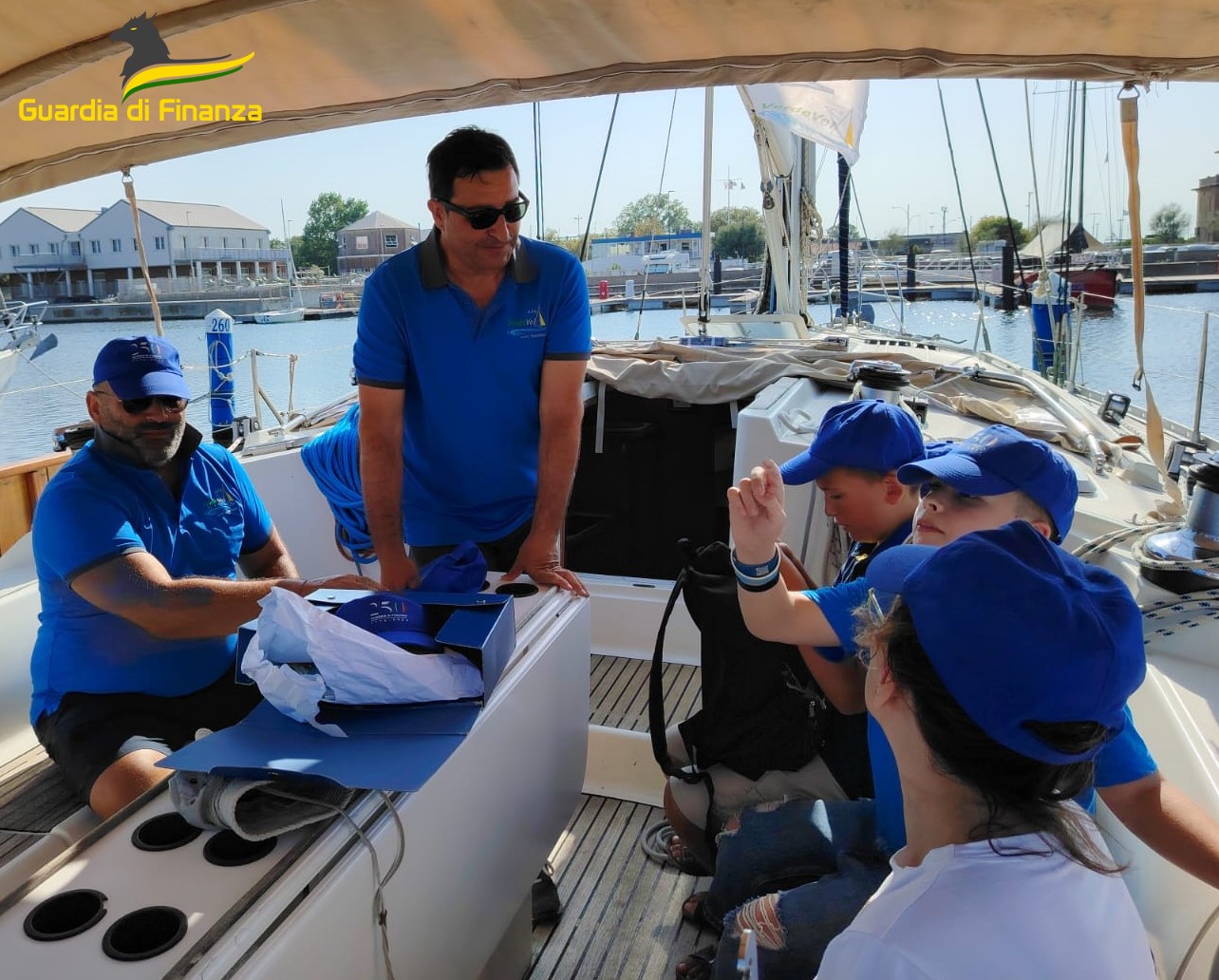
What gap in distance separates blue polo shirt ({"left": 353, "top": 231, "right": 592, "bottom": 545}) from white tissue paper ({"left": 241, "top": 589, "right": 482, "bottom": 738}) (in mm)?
825

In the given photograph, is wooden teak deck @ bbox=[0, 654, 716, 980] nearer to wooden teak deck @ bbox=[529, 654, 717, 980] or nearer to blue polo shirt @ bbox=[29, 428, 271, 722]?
wooden teak deck @ bbox=[529, 654, 717, 980]

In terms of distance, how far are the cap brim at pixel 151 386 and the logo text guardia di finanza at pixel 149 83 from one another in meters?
0.51

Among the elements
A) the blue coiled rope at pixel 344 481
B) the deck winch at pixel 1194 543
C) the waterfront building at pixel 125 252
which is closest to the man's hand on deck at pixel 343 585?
the blue coiled rope at pixel 344 481

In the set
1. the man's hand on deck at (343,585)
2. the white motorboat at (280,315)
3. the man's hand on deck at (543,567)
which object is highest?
the white motorboat at (280,315)

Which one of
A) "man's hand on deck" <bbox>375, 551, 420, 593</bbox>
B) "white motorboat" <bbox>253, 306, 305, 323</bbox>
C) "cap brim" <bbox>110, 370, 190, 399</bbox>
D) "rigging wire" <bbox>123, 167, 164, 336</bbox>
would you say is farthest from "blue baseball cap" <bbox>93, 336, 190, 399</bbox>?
"white motorboat" <bbox>253, 306, 305, 323</bbox>

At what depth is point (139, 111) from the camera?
1515 millimetres

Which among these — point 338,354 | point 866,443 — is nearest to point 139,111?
point 866,443

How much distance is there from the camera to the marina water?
12.0m

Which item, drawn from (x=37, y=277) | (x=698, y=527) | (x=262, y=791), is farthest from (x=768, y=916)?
(x=37, y=277)

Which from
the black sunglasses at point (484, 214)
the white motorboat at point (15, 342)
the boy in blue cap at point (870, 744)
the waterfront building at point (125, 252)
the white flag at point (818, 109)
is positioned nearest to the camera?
the boy in blue cap at point (870, 744)

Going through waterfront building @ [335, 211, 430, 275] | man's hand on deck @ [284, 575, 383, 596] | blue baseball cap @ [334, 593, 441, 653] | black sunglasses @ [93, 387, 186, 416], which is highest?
waterfront building @ [335, 211, 430, 275]

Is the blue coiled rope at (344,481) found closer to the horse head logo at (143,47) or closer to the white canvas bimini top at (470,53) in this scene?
the white canvas bimini top at (470,53)

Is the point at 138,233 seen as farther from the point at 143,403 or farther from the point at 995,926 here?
the point at 995,926

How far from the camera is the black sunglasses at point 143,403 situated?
5.87ft
